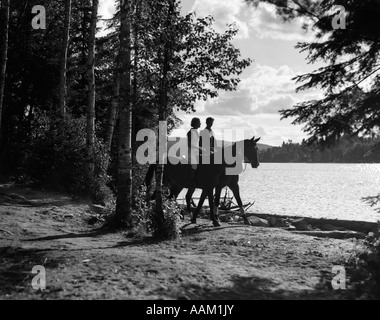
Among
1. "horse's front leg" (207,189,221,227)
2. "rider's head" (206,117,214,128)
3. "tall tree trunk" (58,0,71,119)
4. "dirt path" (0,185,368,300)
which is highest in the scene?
"tall tree trunk" (58,0,71,119)

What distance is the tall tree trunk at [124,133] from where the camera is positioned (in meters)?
11.7

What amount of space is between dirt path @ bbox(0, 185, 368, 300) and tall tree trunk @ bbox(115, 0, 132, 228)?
2.76 ft

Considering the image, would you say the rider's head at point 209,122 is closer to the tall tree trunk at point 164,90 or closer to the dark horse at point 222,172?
the dark horse at point 222,172

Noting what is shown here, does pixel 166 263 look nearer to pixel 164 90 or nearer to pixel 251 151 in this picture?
pixel 164 90

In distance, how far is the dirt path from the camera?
653cm

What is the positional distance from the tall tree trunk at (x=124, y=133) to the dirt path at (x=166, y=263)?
84 centimetres

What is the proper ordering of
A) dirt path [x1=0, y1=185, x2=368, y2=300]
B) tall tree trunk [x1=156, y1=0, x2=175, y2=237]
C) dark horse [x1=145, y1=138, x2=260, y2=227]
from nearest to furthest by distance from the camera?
dirt path [x1=0, y1=185, x2=368, y2=300] → tall tree trunk [x1=156, y1=0, x2=175, y2=237] → dark horse [x1=145, y1=138, x2=260, y2=227]

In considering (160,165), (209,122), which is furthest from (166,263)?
(209,122)

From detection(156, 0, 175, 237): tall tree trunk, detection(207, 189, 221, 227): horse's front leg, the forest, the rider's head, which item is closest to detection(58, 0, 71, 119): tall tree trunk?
the forest

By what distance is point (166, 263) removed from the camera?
7.89 metres

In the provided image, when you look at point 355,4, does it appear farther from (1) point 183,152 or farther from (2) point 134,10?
(1) point 183,152

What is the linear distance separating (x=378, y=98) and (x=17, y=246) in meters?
8.18

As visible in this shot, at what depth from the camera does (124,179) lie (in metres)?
12.0

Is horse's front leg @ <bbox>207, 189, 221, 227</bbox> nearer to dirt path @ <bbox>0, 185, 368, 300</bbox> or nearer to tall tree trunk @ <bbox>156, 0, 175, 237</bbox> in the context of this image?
dirt path @ <bbox>0, 185, 368, 300</bbox>
